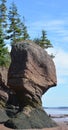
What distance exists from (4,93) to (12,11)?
19.9 meters

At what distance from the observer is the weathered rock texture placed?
103 feet


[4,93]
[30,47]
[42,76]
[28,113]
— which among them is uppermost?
[30,47]

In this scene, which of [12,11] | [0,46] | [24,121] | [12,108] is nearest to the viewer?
[24,121]

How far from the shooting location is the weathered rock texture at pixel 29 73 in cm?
3150

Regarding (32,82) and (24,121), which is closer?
(24,121)

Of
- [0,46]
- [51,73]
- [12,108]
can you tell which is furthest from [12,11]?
[51,73]

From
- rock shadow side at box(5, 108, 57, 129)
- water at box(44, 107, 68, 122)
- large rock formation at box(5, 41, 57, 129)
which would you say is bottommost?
water at box(44, 107, 68, 122)

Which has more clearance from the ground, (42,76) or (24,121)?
(42,76)

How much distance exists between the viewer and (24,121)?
1175 inches

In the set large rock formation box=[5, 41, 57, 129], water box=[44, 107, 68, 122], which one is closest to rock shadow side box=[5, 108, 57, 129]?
large rock formation box=[5, 41, 57, 129]

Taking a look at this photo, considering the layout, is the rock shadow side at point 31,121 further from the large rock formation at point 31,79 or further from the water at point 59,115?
the water at point 59,115

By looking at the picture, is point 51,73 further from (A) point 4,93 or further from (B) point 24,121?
(A) point 4,93

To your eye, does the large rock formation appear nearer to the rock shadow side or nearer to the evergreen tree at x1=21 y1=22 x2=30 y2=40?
the rock shadow side

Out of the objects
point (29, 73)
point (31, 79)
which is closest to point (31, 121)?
point (31, 79)
